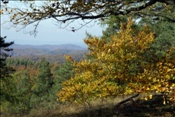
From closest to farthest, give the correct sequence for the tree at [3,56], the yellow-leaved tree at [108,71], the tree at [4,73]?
the yellow-leaved tree at [108,71]
the tree at [3,56]
the tree at [4,73]

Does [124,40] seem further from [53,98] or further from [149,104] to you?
[53,98]

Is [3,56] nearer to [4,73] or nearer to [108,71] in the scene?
[4,73]

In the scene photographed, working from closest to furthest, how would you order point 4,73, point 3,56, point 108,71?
point 108,71
point 4,73
point 3,56

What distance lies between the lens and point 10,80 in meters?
32.3

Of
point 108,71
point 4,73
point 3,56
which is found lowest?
point 4,73

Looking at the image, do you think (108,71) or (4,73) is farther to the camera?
(4,73)

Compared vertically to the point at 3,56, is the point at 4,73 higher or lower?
lower

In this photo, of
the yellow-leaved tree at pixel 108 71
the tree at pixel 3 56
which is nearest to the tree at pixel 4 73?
the tree at pixel 3 56

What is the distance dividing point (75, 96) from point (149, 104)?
12.6ft

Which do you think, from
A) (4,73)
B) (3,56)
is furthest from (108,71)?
(3,56)

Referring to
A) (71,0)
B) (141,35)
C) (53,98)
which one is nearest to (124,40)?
(141,35)

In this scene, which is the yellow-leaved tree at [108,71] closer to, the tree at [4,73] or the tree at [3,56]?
the tree at [3,56]

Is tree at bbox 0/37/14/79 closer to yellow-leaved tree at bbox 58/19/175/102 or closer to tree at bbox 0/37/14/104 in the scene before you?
tree at bbox 0/37/14/104

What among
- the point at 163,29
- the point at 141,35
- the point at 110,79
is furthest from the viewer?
the point at 163,29
